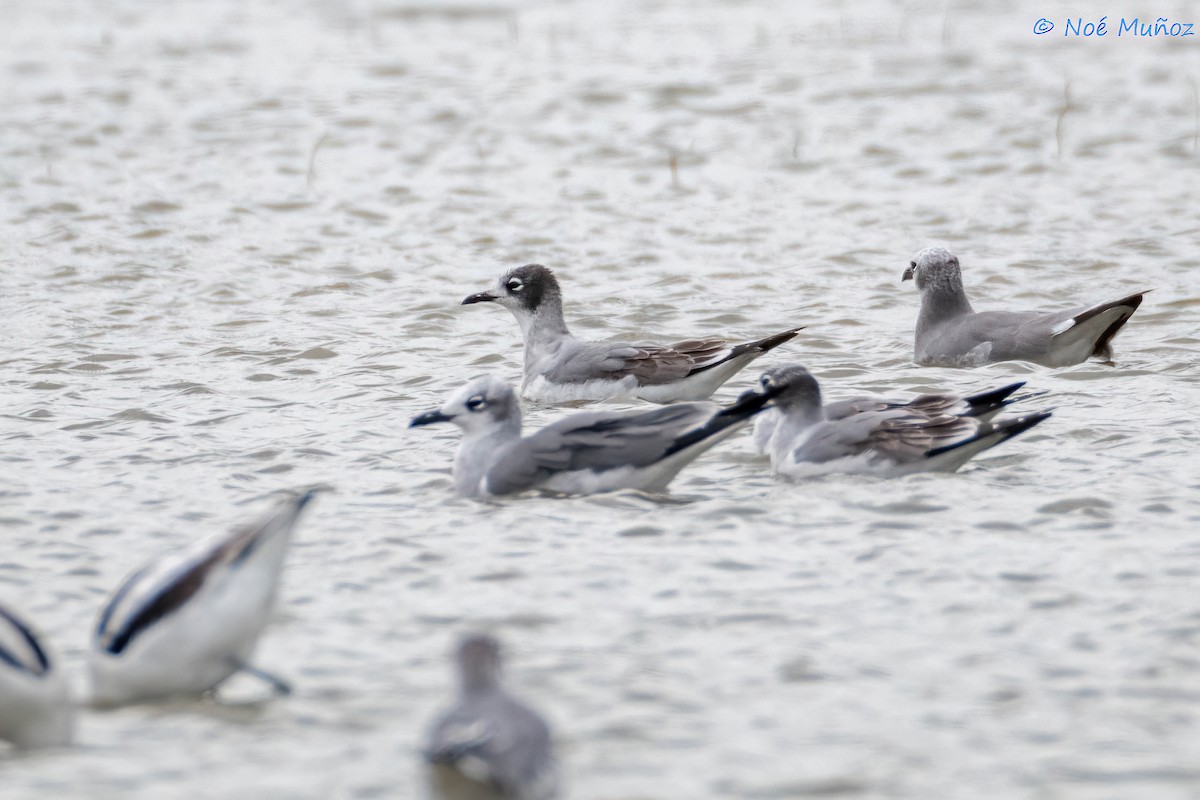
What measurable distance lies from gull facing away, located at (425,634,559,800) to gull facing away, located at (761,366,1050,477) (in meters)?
4.05

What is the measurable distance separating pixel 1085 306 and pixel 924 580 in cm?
488

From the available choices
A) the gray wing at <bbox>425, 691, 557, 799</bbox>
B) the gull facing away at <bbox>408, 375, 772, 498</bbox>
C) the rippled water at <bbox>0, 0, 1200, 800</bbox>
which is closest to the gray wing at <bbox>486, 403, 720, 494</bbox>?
the gull facing away at <bbox>408, 375, 772, 498</bbox>

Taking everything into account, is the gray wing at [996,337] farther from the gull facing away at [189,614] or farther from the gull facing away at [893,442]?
the gull facing away at [189,614]

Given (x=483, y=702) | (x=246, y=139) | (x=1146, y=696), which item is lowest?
(x=1146, y=696)

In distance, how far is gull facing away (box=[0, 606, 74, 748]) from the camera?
6.50 m

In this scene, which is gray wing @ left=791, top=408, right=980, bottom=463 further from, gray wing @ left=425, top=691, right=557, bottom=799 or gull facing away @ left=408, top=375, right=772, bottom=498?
gray wing @ left=425, top=691, right=557, bottom=799

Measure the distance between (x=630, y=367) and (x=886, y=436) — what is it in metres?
2.66

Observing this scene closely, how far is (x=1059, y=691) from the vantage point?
7.04 m

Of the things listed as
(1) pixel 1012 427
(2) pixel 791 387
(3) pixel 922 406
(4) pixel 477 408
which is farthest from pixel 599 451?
(1) pixel 1012 427

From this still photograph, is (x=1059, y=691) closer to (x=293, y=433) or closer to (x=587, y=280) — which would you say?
(x=293, y=433)

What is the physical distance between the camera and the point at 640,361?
480 inches

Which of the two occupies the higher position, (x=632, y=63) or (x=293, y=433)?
(x=632, y=63)

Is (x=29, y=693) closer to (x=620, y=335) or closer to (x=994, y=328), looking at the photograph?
(x=620, y=335)

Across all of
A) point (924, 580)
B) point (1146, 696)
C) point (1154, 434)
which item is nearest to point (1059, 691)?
point (1146, 696)
